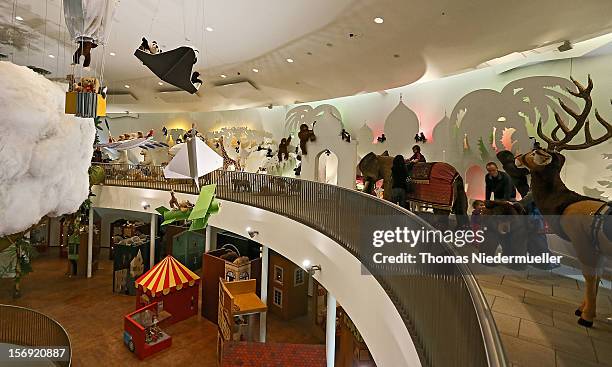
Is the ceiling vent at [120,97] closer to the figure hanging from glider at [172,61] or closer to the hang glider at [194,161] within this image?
the hang glider at [194,161]

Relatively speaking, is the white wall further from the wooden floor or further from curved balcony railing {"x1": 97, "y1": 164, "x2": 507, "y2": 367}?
the wooden floor

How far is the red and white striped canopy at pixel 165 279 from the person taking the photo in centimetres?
1151

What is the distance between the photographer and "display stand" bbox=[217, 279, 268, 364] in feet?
31.2

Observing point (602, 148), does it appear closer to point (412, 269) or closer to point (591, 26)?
point (591, 26)

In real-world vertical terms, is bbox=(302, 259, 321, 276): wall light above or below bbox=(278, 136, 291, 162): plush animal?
below

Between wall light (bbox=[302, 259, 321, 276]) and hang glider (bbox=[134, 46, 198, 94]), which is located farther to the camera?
wall light (bbox=[302, 259, 321, 276])

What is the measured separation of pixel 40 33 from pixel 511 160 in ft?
39.0

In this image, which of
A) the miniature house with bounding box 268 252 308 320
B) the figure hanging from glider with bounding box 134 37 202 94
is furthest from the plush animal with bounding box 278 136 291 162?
the figure hanging from glider with bounding box 134 37 202 94

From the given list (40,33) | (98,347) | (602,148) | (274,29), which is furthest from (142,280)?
(602,148)

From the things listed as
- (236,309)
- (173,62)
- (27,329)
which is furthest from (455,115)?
(27,329)

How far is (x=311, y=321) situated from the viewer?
12047 millimetres

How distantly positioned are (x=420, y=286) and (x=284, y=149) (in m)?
11.6

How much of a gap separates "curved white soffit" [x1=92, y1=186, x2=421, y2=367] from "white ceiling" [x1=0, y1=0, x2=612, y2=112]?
449cm

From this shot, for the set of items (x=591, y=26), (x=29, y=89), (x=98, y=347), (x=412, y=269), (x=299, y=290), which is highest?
(x=591, y=26)
